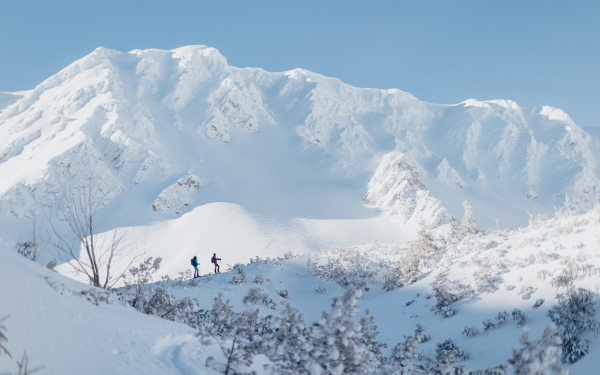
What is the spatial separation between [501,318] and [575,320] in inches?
78.8

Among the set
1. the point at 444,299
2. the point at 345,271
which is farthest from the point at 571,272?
the point at 345,271

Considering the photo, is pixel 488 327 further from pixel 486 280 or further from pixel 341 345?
pixel 341 345

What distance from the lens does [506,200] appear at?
5594 centimetres

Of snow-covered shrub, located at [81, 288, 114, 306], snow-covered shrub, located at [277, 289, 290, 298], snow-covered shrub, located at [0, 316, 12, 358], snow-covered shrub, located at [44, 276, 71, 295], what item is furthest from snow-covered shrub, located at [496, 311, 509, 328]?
snow-covered shrub, located at [0, 316, 12, 358]

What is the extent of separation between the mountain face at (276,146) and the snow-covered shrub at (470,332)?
1708 centimetres

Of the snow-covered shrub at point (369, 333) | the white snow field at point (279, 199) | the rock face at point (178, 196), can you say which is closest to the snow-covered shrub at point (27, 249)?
the white snow field at point (279, 199)

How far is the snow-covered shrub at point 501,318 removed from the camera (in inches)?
296

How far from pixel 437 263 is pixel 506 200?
52054 mm

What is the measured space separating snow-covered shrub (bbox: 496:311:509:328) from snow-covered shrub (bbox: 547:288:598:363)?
45.3 inches

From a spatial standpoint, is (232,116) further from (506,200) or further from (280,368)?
(280,368)

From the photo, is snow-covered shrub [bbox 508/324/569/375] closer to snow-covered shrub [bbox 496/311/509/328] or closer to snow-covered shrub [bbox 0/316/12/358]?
snow-covered shrub [bbox 0/316/12/358]

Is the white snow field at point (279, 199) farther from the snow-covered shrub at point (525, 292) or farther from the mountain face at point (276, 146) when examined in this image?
the mountain face at point (276, 146)

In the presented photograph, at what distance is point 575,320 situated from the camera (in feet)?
19.0

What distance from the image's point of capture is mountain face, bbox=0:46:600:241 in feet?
120
